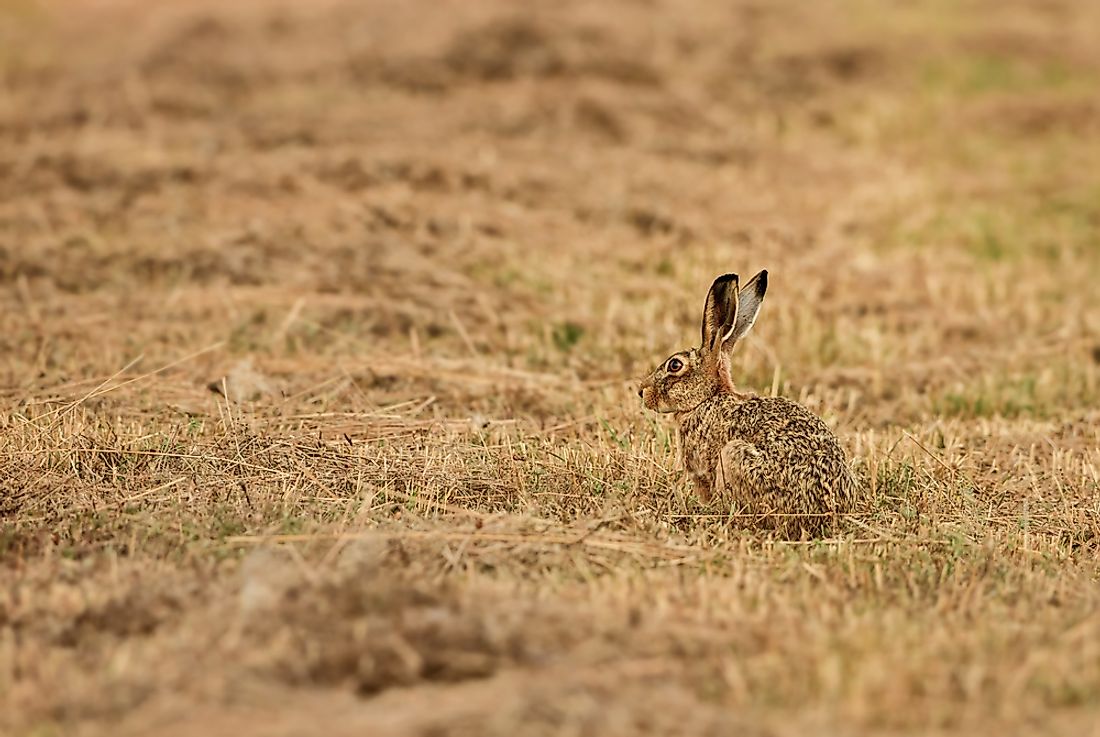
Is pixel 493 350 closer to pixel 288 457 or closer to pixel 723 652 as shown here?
pixel 288 457

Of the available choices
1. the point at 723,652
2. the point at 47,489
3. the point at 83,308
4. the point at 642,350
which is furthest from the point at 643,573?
the point at 83,308

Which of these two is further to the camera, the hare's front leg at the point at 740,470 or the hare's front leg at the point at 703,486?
the hare's front leg at the point at 703,486

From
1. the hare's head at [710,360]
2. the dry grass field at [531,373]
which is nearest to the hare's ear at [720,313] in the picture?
the hare's head at [710,360]

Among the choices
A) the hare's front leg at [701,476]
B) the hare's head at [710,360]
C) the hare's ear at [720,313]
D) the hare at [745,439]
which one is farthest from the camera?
the hare's head at [710,360]

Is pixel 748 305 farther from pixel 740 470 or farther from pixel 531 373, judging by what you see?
pixel 531 373

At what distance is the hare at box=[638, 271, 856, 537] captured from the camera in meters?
5.69

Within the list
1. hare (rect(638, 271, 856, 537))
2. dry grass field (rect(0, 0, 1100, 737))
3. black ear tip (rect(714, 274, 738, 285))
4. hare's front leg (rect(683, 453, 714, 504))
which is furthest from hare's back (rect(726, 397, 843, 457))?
black ear tip (rect(714, 274, 738, 285))

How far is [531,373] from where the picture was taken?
8.25m

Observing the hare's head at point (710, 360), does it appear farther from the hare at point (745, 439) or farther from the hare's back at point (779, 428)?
the hare's back at point (779, 428)

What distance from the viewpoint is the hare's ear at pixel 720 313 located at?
6.14 meters

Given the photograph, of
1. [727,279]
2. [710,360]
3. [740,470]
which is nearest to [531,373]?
[710,360]

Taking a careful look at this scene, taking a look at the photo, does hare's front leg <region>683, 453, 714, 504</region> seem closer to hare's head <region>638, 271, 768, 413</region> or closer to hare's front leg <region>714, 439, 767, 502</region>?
hare's front leg <region>714, 439, 767, 502</region>

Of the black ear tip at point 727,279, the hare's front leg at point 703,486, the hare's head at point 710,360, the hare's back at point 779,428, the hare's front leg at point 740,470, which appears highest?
the black ear tip at point 727,279

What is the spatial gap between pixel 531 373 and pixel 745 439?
259 centimetres
